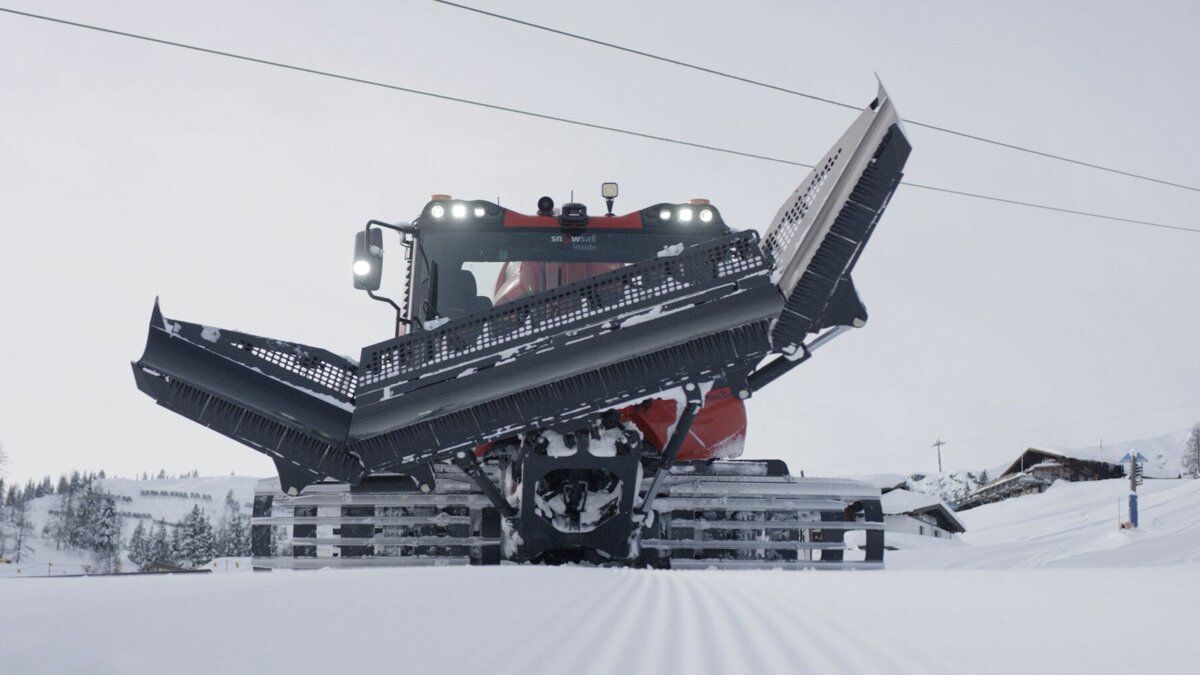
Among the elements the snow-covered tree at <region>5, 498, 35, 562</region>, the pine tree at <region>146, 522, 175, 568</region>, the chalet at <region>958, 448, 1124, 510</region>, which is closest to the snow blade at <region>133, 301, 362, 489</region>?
the chalet at <region>958, 448, 1124, 510</region>

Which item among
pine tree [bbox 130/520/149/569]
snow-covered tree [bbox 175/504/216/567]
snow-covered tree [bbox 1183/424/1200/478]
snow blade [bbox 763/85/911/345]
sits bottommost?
pine tree [bbox 130/520/149/569]

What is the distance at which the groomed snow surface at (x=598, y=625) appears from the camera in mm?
1445

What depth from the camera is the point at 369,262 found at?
632 centimetres

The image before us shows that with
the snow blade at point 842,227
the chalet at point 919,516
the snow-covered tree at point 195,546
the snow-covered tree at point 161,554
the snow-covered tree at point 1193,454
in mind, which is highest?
the snow blade at point 842,227

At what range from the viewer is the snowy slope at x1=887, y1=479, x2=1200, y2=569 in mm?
20156

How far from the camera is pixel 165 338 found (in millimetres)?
5250

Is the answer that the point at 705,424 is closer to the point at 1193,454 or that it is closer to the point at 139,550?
the point at 1193,454

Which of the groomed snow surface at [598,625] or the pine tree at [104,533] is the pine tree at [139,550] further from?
the groomed snow surface at [598,625]

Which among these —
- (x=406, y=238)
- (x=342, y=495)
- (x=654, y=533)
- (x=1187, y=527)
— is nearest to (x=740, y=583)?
(x=654, y=533)

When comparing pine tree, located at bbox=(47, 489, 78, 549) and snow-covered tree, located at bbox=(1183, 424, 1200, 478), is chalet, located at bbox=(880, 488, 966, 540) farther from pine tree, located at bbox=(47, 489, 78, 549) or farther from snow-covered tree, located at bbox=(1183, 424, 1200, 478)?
pine tree, located at bbox=(47, 489, 78, 549)

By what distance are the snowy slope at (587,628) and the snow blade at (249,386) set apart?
2.67 m

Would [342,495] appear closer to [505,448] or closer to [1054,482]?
[505,448]

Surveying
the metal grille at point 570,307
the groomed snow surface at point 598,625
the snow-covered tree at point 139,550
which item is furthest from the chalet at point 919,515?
the snow-covered tree at point 139,550

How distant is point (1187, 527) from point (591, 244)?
3050 cm
